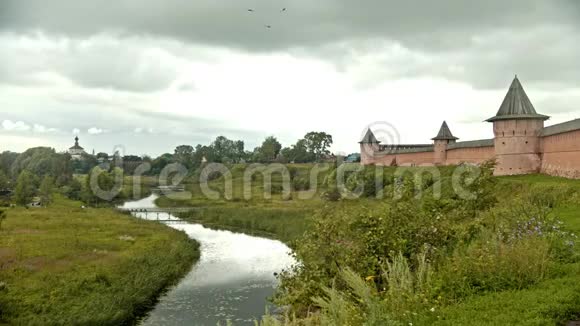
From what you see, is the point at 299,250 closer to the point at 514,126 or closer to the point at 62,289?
the point at 62,289

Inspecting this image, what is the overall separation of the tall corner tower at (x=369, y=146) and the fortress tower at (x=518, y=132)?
41.1 metres

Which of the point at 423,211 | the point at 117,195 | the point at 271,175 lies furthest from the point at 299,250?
the point at 271,175

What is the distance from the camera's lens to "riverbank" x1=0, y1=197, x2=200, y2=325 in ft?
59.9

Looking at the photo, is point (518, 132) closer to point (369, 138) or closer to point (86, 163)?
point (369, 138)

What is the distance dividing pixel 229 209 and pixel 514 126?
31749mm

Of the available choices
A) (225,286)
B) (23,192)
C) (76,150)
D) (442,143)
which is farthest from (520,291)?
(76,150)

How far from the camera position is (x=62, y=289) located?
793 inches

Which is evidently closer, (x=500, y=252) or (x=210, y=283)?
(x=500, y=252)

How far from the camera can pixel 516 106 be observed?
3484 centimetres

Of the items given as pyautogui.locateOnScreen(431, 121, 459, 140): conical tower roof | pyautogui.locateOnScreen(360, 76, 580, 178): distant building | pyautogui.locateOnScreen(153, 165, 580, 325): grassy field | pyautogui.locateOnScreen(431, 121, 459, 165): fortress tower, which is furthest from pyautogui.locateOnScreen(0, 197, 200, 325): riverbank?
pyautogui.locateOnScreen(431, 121, 459, 140): conical tower roof

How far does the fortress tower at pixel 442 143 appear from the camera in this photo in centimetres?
5431

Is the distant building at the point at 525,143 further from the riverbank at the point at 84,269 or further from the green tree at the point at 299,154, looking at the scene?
the green tree at the point at 299,154

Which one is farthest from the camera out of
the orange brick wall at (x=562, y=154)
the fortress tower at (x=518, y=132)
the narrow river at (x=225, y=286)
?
the fortress tower at (x=518, y=132)

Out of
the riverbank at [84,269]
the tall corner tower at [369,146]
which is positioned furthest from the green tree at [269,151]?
the riverbank at [84,269]
